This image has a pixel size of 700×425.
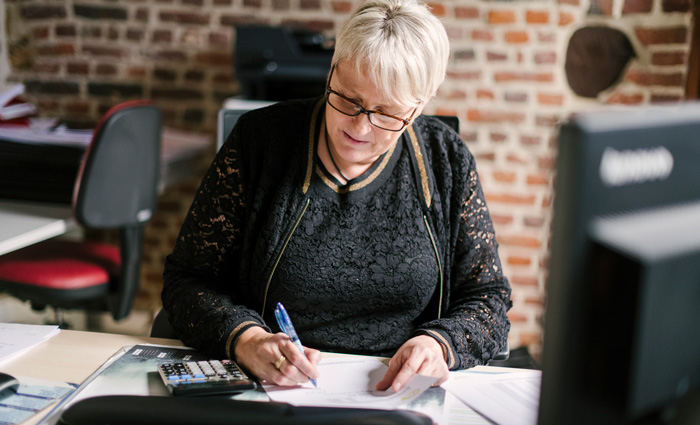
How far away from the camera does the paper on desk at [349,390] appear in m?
0.89

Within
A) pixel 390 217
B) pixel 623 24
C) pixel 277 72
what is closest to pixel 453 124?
pixel 390 217

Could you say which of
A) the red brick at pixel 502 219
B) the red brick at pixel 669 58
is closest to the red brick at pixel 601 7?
the red brick at pixel 669 58

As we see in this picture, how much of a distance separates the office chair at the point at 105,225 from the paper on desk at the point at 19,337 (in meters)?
0.93

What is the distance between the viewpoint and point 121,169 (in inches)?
81.0

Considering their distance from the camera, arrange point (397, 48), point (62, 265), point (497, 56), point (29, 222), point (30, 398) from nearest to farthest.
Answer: point (30, 398) → point (397, 48) → point (29, 222) → point (62, 265) → point (497, 56)

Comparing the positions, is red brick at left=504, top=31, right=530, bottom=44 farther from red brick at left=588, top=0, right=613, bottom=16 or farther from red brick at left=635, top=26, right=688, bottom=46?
red brick at left=635, top=26, right=688, bottom=46

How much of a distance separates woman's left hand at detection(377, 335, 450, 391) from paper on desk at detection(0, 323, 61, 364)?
60 cm

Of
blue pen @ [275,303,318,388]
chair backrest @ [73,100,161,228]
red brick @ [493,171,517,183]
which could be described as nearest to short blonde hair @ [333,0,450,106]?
blue pen @ [275,303,318,388]

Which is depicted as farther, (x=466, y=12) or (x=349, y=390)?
(x=466, y=12)

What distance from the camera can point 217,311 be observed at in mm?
1114

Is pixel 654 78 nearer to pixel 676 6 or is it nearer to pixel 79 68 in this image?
pixel 676 6

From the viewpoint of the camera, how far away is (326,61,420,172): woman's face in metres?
1.16

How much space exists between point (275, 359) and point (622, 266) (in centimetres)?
63

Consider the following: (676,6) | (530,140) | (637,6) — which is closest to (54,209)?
(530,140)
